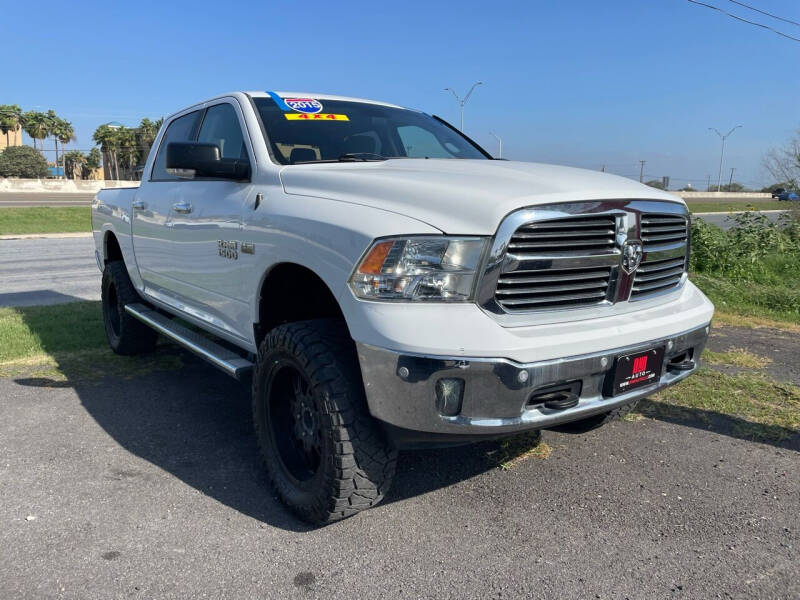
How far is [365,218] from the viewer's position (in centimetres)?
270

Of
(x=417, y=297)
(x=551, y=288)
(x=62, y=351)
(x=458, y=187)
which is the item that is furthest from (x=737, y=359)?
(x=62, y=351)

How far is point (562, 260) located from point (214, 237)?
2.01 m

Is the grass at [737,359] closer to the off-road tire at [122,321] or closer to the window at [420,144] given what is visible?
the window at [420,144]

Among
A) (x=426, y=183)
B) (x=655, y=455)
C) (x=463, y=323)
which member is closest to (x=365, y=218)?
(x=426, y=183)

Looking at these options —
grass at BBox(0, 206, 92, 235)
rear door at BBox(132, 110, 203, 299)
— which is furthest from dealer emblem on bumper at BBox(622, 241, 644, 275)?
grass at BBox(0, 206, 92, 235)

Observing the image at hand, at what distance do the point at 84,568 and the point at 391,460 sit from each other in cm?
124

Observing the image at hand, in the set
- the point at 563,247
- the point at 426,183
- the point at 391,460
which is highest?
the point at 426,183

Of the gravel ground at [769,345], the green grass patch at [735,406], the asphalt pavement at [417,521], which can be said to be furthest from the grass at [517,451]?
the gravel ground at [769,345]

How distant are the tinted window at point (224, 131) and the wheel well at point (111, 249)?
1.78 meters

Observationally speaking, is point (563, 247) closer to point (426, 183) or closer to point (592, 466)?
point (426, 183)

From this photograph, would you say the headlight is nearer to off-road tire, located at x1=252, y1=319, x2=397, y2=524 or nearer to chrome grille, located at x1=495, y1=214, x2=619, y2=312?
chrome grille, located at x1=495, y1=214, x2=619, y2=312

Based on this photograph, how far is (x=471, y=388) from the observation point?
245 cm

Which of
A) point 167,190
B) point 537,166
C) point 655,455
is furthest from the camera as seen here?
point 167,190

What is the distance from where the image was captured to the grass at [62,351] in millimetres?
5258
